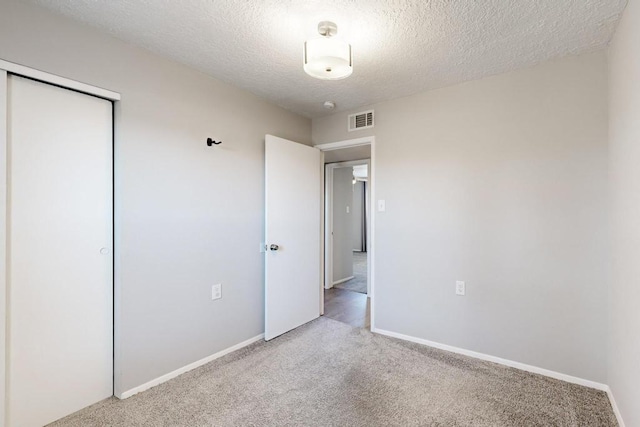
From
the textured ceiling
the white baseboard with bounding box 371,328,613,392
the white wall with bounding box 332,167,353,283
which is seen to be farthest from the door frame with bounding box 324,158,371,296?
the textured ceiling

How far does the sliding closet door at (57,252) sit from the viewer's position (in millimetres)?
1646

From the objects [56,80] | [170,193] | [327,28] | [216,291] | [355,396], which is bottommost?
[355,396]

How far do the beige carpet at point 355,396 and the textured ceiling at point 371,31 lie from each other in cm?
236

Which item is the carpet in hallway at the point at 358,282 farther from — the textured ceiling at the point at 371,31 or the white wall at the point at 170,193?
the textured ceiling at the point at 371,31

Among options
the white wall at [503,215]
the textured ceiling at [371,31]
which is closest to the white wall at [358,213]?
the white wall at [503,215]

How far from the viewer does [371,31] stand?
1883 millimetres

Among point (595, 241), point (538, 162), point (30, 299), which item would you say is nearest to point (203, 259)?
point (30, 299)

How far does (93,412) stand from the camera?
73.4 inches

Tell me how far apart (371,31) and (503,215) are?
5.72 feet

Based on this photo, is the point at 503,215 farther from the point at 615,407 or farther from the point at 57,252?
the point at 57,252

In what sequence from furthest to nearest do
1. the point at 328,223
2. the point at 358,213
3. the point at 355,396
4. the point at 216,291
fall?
1. the point at 358,213
2. the point at 328,223
3. the point at 216,291
4. the point at 355,396

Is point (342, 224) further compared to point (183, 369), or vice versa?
point (342, 224)

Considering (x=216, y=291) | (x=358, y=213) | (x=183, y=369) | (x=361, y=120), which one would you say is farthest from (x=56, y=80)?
(x=358, y=213)

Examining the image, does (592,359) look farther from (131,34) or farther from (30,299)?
(131,34)
